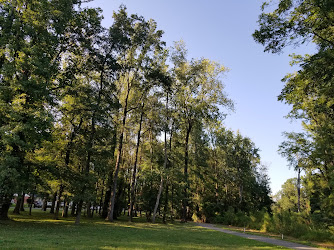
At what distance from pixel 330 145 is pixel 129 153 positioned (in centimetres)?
2392

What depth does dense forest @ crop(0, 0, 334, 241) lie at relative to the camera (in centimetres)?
1328

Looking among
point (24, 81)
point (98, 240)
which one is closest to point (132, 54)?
point (24, 81)

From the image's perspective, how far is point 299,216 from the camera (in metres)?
21.9

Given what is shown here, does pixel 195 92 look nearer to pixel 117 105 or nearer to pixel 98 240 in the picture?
pixel 117 105

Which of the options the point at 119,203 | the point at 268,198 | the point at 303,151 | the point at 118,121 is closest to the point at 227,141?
the point at 268,198

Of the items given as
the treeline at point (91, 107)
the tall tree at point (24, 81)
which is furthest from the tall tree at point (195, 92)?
the tall tree at point (24, 81)

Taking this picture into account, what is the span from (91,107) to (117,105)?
2.85 m

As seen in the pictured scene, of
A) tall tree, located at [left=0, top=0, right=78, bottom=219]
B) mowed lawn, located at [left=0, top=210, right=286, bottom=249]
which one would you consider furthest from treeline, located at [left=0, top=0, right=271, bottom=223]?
mowed lawn, located at [left=0, top=210, right=286, bottom=249]

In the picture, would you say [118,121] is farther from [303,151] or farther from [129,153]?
[303,151]

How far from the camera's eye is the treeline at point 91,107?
15.0 meters

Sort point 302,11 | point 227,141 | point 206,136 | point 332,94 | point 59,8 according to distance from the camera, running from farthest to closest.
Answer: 1. point 227,141
2. point 206,136
3. point 59,8
4. point 332,94
5. point 302,11

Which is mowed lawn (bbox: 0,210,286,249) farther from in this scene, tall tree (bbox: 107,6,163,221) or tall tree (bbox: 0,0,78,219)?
tall tree (bbox: 107,6,163,221)

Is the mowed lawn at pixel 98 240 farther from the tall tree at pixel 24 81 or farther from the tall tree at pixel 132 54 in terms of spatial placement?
the tall tree at pixel 132 54

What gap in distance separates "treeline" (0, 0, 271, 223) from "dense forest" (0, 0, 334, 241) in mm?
109
